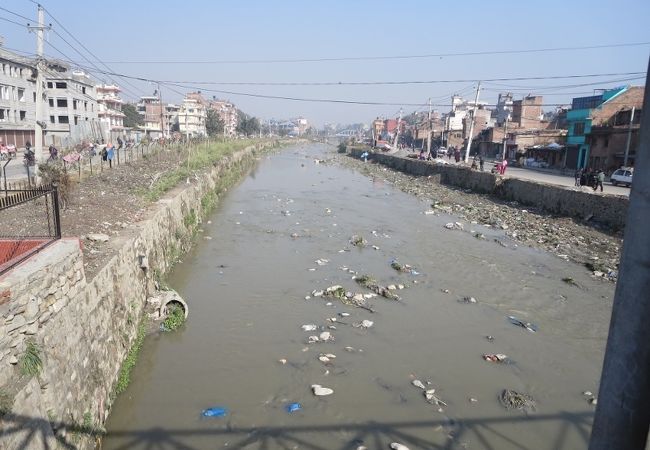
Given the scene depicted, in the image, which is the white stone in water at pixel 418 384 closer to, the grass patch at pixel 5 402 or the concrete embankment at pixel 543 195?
the grass patch at pixel 5 402

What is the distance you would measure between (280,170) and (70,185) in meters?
32.3

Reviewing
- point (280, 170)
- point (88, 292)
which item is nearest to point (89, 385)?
point (88, 292)

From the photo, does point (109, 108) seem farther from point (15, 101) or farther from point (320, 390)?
point (320, 390)

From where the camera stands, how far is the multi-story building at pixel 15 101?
38.2 m

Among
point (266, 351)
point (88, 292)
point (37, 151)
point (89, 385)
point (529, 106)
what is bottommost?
point (266, 351)

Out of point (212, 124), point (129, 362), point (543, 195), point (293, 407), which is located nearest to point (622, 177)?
point (543, 195)

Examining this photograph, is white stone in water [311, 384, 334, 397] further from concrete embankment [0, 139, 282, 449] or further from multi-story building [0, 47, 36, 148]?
multi-story building [0, 47, 36, 148]

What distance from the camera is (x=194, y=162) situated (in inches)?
948

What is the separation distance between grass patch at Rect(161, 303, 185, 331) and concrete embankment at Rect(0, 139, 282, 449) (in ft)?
1.63

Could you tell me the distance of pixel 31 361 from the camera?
4.00m

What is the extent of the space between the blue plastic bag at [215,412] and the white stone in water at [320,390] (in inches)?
Result: 48.0

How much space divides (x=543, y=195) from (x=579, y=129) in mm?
19139

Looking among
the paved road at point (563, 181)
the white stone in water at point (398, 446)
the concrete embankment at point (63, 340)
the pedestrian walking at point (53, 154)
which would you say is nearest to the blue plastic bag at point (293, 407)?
the white stone in water at point (398, 446)

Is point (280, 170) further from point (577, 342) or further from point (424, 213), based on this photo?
point (577, 342)
